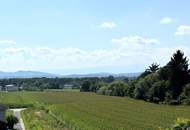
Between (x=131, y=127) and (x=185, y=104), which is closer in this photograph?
(x=131, y=127)

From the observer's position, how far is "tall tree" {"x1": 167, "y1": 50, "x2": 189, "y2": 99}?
80.4 m

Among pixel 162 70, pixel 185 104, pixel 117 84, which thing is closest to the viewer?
pixel 185 104

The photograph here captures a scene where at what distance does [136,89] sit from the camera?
97.6 meters

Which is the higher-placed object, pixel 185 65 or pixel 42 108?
pixel 185 65

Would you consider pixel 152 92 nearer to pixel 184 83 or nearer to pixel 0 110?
pixel 184 83

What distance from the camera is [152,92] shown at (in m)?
87.6

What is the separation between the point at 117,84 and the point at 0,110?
7564 centimetres

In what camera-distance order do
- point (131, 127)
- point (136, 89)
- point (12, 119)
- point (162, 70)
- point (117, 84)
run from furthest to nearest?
point (117, 84) → point (136, 89) → point (162, 70) → point (12, 119) → point (131, 127)

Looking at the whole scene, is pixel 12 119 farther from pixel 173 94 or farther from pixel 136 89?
pixel 136 89

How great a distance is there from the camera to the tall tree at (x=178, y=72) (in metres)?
80.4

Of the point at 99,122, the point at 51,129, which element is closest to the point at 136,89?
the point at 99,122

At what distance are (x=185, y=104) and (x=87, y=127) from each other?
33256 millimetres

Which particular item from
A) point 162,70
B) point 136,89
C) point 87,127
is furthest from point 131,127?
point 136,89

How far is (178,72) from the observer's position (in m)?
81.6
